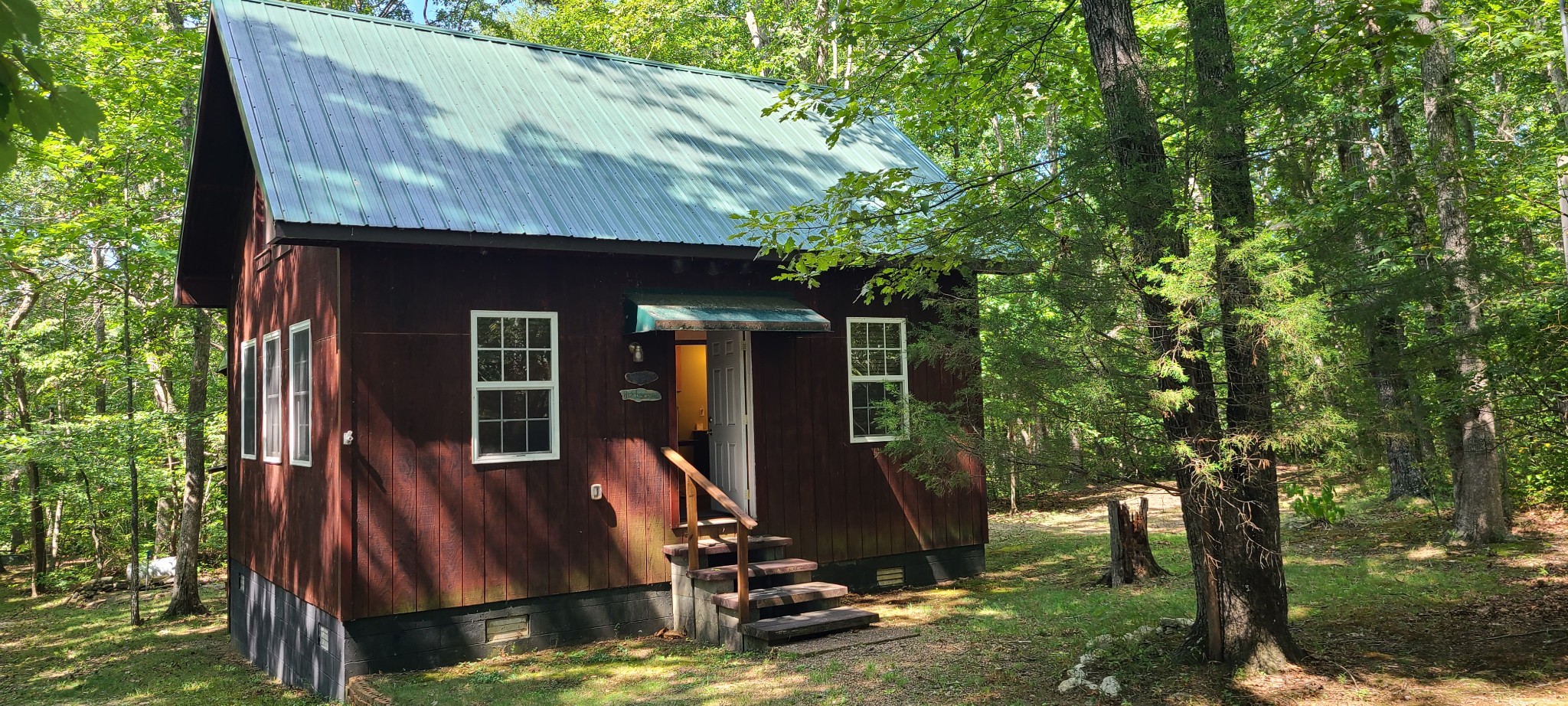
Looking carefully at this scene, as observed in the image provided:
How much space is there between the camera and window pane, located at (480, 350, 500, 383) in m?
7.75

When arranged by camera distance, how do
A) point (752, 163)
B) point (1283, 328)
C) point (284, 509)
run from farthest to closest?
point (752, 163), point (284, 509), point (1283, 328)

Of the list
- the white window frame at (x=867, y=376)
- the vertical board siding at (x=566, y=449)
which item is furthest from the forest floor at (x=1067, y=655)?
the white window frame at (x=867, y=376)

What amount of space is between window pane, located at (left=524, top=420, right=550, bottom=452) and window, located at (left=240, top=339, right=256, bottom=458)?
161 inches

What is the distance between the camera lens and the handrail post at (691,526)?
7989 millimetres

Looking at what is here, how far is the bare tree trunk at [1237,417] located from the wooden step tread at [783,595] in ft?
10.4

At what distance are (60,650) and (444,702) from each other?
337 inches

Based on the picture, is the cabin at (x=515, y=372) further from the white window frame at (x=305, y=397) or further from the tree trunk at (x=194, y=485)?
the tree trunk at (x=194, y=485)

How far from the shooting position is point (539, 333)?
7.96m

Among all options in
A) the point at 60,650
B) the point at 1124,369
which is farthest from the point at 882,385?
the point at 60,650

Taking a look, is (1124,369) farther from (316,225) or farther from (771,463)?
(316,225)

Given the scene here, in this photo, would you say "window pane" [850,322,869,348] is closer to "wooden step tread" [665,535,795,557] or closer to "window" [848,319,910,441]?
"window" [848,319,910,441]

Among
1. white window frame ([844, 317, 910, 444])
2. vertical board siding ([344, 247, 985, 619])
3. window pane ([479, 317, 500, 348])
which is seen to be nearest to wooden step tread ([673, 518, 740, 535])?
vertical board siding ([344, 247, 985, 619])

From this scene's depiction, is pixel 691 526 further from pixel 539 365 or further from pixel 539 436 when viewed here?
pixel 539 365

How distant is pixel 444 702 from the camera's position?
639 centimetres
